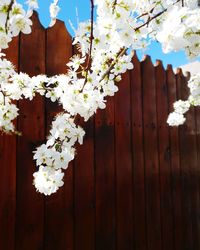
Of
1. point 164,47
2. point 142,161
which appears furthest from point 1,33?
point 142,161

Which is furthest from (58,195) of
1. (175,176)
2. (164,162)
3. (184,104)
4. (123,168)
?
(184,104)

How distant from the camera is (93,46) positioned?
4.53 feet

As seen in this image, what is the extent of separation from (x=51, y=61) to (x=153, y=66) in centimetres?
96

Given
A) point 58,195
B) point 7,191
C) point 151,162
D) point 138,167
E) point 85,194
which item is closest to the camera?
point 7,191

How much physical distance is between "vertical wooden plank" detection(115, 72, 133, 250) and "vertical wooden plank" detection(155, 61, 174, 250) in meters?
0.35

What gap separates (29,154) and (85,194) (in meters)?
0.42

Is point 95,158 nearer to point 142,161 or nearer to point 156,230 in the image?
point 142,161

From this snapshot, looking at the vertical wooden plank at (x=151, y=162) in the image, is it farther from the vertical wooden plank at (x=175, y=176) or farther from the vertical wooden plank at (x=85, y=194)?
the vertical wooden plank at (x=85, y=194)

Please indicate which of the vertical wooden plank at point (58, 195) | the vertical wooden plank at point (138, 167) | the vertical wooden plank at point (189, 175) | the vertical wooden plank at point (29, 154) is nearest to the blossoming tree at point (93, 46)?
the vertical wooden plank at point (29, 154)

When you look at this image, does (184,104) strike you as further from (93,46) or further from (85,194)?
(93,46)

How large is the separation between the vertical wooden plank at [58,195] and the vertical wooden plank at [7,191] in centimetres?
20

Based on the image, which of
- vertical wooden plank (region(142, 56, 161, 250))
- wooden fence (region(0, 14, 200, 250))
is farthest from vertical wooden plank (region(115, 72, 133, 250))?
vertical wooden plank (region(142, 56, 161, 250))

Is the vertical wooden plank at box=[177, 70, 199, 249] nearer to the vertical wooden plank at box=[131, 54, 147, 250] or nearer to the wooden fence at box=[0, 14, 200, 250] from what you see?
the wooden fence at box=[0, 14, 200, 250]

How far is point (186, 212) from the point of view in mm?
2854
